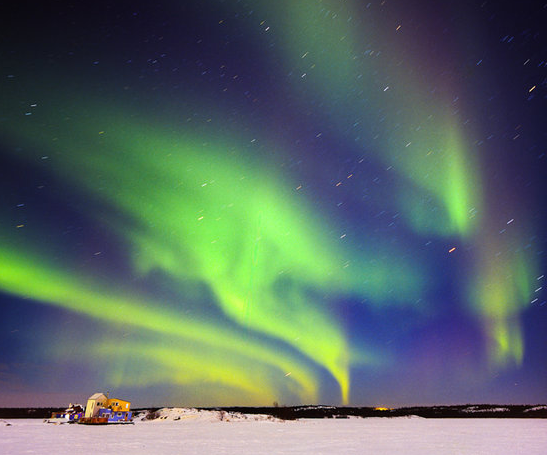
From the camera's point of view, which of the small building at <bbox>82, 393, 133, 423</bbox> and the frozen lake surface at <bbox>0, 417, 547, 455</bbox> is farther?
the small building at <bbox>82, 393, 133, 423</bbox>

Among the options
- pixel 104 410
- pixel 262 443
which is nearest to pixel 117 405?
pixel 104 410

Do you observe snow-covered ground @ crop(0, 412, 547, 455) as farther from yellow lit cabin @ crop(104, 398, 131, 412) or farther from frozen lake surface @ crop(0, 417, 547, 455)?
yellow lit cabin @ crop(104, 398, 131, 412)

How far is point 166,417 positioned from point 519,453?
435ft

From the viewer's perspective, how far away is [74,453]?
80.4ft

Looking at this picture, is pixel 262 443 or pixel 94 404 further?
pixel 94 404

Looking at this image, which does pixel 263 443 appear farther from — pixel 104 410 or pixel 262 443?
pixel 104 410

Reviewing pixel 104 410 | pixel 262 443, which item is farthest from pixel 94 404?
pixel 262 443

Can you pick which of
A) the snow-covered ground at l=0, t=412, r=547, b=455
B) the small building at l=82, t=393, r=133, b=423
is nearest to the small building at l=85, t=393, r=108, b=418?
the small building at l=82, t=393, r=133, b=423

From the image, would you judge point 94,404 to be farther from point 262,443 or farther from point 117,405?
point 262,443

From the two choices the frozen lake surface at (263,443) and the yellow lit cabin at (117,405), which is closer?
the frozen lake surface at (263,443)

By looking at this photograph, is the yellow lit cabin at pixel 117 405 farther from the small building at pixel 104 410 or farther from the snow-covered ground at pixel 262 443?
the snow-covered ground at pixel 262 443

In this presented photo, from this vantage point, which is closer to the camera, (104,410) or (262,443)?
(262,443)

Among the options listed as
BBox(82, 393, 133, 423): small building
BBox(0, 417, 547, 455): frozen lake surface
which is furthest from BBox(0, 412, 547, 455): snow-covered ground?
BBox(82, 393, 133, 423): small building

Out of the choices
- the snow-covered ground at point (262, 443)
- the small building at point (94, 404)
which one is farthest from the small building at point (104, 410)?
the snow-covered ground at point (262, 443)
